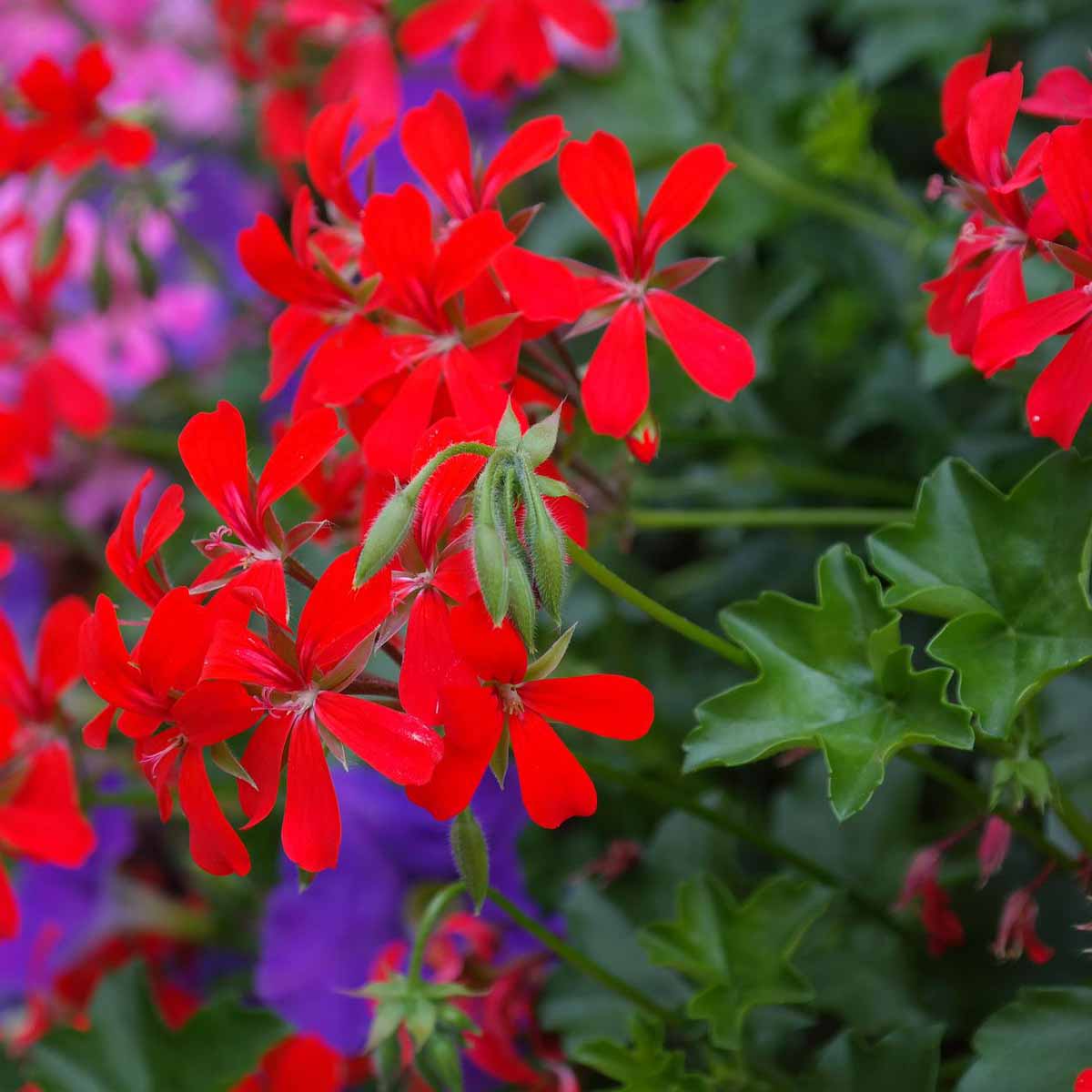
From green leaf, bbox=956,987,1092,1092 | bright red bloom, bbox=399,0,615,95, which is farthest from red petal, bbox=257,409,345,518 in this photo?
bright red bloom, bbox=399,0,615,95

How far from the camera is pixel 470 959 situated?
1010 millimetres

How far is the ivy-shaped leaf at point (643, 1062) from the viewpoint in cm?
81

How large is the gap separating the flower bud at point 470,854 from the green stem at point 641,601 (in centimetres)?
15

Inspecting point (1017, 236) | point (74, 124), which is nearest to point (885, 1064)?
point (1017, 236)

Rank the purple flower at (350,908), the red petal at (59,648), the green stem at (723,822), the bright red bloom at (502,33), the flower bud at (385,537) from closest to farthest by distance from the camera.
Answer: the flower bud at (385,537) → the green stem at (723,822) → the red petal at (59,648) → the purple flower at (350,908) → the bright red bloom at (502,33)

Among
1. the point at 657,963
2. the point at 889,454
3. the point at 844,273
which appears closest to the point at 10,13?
the point at 844,273

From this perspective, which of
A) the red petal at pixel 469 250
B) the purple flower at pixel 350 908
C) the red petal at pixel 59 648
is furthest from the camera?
the purple flower at pixel 350 908

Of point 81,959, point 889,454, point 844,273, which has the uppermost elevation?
point 844,273

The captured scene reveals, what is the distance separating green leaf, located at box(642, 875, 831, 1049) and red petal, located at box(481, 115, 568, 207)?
49 centimetres

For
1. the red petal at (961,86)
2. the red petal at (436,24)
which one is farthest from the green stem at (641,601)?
the red petal at (436,24)

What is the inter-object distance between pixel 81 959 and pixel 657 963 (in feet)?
2.51

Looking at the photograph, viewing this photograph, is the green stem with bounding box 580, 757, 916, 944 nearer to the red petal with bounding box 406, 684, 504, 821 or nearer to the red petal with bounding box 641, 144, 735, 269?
the red petal with bounding box 406, 684, 504, 821

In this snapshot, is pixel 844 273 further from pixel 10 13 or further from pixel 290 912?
pixel 10 13

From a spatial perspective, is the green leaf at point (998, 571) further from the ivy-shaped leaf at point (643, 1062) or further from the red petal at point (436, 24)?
the red petal at point (436, 24)
